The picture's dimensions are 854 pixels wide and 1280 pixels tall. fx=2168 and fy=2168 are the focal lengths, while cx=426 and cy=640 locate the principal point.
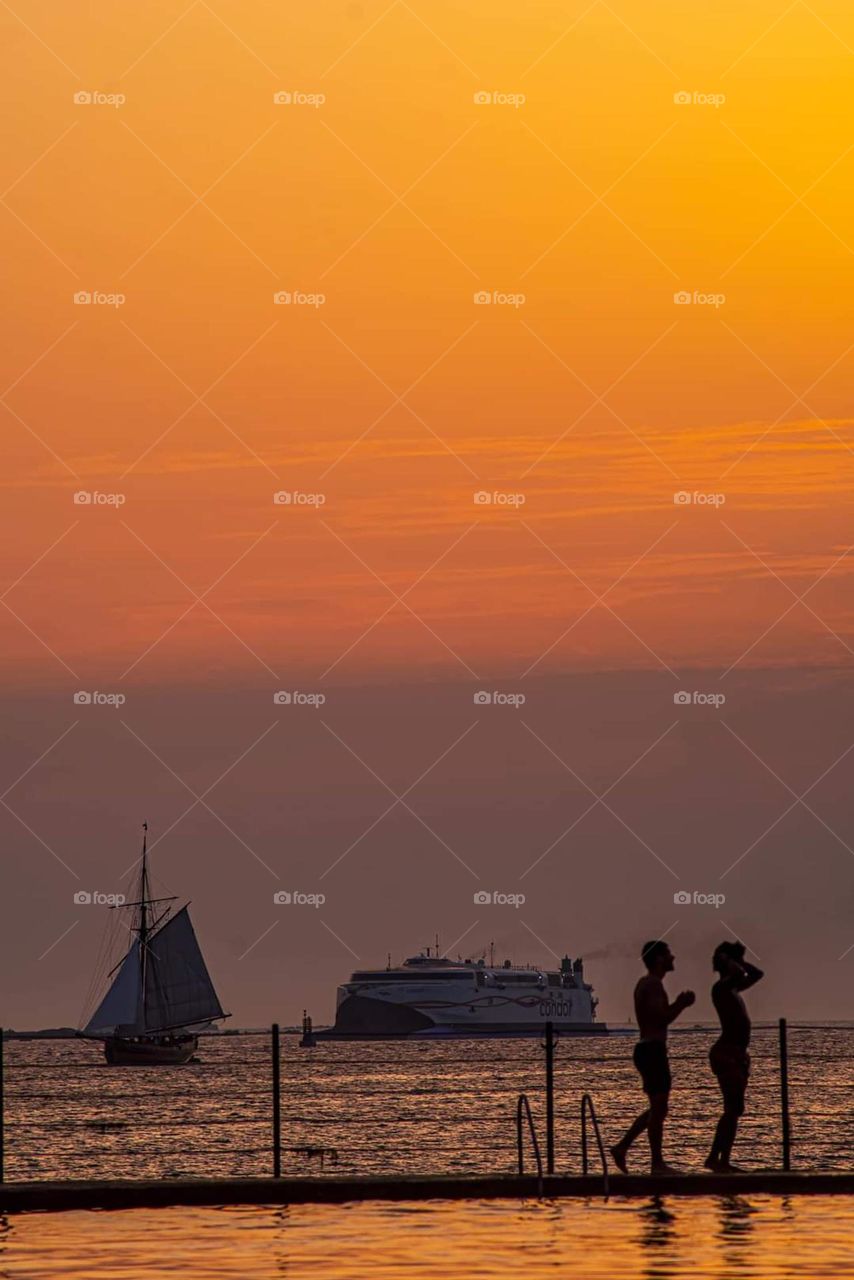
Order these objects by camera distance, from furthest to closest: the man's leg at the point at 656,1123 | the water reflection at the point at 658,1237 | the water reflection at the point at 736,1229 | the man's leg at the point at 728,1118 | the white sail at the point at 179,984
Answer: the white sail at the point at 179,984 < the man's leg at the point at 728,1118 < the man's leg at the point at 656,1123 < the water reflection at the point at 736,1229 < the water reflection at the point at 658,1237

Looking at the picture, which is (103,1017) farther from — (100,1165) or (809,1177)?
(809,1177)

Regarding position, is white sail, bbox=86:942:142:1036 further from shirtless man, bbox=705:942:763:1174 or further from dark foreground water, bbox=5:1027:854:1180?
shirtless man, bbox=705:942:763:1174

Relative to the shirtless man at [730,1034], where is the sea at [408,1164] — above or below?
below

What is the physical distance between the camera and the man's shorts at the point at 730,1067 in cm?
1775

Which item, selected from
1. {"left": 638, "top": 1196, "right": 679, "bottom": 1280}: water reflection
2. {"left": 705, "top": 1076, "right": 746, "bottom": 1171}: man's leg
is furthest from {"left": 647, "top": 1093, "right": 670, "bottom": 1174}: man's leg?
{"left": 638, "top": 1196, "right": 679, "bottom": 1280}: water reflection

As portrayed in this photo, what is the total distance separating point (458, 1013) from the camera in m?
197

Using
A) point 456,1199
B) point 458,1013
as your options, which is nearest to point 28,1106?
point 456,1199

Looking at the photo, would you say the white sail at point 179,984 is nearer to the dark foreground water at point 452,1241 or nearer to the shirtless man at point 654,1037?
the shirtless man at point 654,1037

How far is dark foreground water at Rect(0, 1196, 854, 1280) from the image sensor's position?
12.5m

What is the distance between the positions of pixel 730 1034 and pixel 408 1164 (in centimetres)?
3154

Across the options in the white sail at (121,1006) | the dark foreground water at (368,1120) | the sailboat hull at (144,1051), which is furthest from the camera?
the sailboat hull at (144,1051)

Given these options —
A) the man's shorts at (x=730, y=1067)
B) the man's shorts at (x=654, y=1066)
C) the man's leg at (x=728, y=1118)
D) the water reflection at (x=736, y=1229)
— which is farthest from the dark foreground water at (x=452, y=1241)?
the man's shorts at (x=730, y=1067)

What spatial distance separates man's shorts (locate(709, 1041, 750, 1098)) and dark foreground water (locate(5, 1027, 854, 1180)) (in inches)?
93.0

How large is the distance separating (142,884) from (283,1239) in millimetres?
131611
